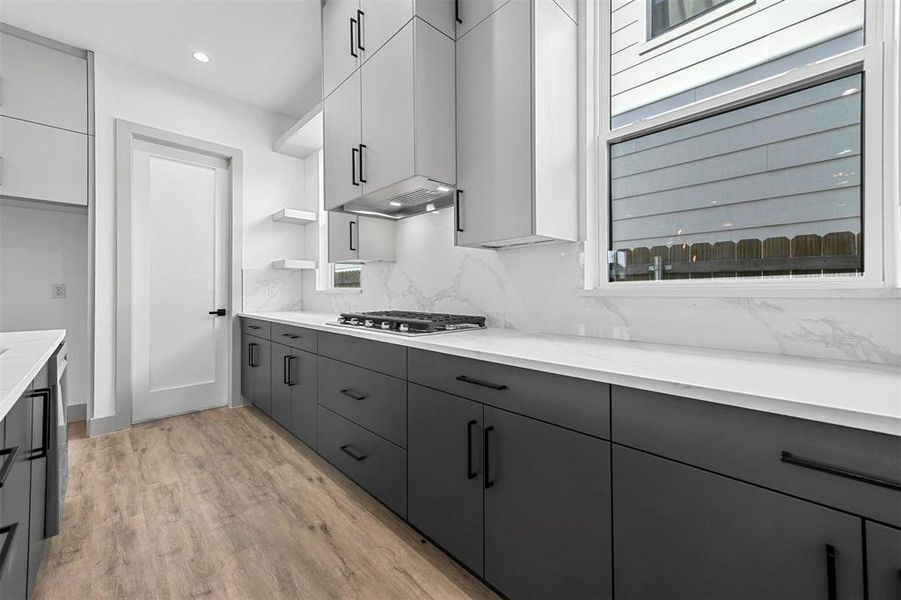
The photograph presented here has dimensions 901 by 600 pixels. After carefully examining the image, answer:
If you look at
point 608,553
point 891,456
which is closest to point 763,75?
point 891,456

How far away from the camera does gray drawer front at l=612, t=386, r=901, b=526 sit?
65 centimetres

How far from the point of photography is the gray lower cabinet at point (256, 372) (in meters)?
3.15

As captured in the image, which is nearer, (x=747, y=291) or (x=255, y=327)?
(x=747, y=291)

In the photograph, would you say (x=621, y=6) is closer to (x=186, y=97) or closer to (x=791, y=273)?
(x=791, y=273)

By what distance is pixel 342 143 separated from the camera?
2422 mm

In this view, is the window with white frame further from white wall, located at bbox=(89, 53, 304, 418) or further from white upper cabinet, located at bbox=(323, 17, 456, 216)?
white wall, located at bbox=(89, 53, 304, 418)

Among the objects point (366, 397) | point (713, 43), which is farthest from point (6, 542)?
point (713, 43)

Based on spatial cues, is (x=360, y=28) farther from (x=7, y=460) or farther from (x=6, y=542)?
(x=6, y=542)

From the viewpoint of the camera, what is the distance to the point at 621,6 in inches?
68.1

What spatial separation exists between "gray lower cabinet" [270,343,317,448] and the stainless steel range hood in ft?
3.43

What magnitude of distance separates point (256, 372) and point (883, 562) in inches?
144

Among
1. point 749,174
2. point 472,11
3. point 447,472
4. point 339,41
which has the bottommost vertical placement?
point 447,472

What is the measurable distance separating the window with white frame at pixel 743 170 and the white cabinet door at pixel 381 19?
944 millimetres

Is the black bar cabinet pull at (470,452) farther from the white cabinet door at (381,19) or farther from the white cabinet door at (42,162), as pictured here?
the white cabinet door at (42,162)
